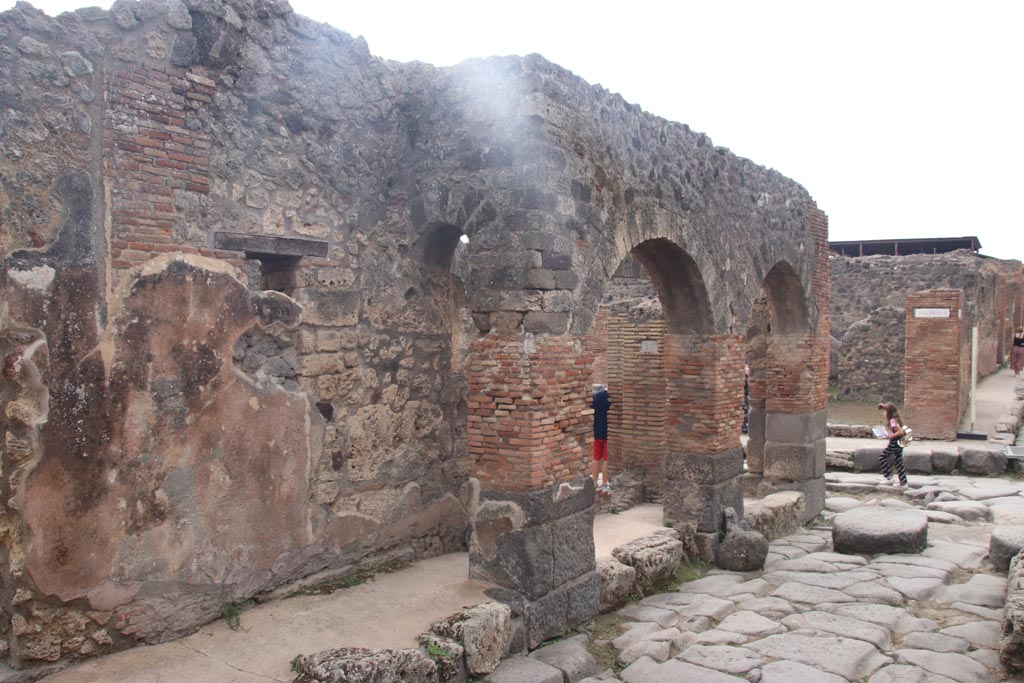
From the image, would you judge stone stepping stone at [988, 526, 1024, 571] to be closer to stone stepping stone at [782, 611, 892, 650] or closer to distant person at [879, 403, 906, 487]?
stone stepping stone at [782, 611, 892, 650]

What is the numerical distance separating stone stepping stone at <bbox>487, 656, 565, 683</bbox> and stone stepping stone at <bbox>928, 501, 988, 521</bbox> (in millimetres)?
7065

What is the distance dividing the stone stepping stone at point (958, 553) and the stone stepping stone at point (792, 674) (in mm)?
3270

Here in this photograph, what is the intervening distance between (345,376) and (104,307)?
1791 mm

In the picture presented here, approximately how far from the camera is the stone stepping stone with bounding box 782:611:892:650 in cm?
632

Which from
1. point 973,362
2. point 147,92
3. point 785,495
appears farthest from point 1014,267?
point 147,92

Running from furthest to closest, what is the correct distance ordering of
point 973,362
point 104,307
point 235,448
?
point 973,362 → point 235,448 → point 104,307

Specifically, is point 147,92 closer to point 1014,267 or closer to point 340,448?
point 340,448

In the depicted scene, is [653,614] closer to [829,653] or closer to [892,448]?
[829,653]

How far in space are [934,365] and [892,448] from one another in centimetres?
416

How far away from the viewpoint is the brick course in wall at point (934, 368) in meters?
14.9

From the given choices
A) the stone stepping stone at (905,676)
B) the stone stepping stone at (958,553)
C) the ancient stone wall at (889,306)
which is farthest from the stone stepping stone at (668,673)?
the ancient stone wall at (889,306)

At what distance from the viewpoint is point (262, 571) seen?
17.9 ft

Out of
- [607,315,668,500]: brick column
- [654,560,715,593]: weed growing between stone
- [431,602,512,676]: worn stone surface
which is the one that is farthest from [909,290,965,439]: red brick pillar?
[431,602,512,676]: worn stone surface

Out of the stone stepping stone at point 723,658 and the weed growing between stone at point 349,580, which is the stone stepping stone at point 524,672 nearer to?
the stone stepping stone at point 723,658
